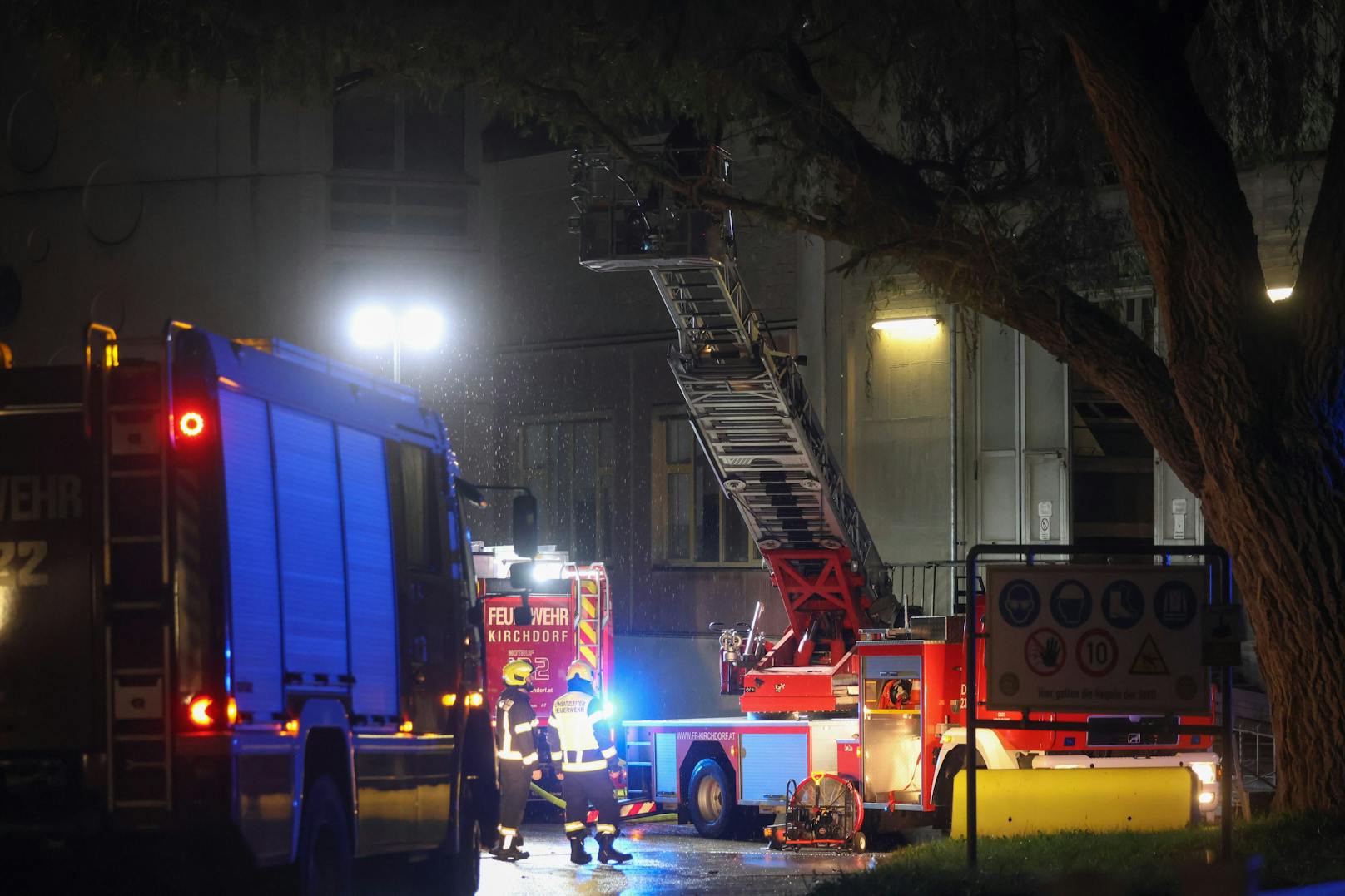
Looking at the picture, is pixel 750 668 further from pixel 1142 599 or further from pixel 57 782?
pixel 57 782

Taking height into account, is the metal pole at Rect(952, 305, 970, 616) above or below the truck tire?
above

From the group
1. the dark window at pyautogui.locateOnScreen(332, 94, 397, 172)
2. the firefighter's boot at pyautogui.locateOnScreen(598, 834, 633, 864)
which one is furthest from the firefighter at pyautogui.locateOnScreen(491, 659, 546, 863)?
the dark window at pyautogui.locateOnScreen(332, 94, 397, 172)

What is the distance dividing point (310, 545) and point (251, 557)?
76 cm

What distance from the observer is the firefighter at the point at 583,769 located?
15.1 meters

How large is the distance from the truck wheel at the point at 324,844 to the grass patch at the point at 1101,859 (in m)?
2.45

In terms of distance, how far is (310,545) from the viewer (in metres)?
9.70

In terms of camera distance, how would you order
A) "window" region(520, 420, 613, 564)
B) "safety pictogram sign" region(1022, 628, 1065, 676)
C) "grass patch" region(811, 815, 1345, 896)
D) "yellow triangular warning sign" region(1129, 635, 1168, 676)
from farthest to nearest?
"window" region(520, 420, 613, 564) < "safety pictogram sign" region(1022, 628, 1065, 676) < "yellow triangular warning sign" region(1129, 635, 1168, 676) < "grass patch" region(811, 815, 1345, 896)

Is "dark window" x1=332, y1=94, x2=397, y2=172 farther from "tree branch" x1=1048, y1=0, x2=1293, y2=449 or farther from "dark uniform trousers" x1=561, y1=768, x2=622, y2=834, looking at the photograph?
"tree branch" x1=1048, y1=0, x2=1293, y2=449

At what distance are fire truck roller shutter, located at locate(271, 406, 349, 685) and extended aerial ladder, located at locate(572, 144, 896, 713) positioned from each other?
6715 mm

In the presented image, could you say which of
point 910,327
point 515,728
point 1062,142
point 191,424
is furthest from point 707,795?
point 191,424

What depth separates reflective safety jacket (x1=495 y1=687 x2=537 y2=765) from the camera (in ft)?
49.6

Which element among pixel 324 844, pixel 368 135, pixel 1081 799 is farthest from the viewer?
pixel 368 135

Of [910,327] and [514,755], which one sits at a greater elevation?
[910,327]

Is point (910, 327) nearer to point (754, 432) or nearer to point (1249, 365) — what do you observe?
point (754, 432)
